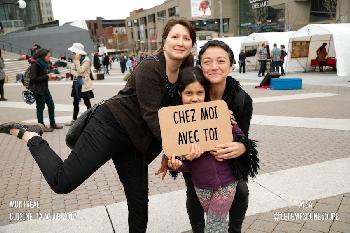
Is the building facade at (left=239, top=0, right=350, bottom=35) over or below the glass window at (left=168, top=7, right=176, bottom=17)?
below

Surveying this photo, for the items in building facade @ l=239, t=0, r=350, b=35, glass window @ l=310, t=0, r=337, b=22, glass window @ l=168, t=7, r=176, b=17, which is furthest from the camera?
glass window @ l=168, t=7, r=176, b=17

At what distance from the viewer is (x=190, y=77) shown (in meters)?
2.21

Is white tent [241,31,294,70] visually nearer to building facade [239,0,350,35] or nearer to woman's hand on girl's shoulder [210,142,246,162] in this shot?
building facade [239,0,350,35]

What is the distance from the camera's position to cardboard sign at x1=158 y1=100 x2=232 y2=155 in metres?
2.17

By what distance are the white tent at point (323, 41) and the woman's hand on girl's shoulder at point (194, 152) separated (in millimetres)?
15805

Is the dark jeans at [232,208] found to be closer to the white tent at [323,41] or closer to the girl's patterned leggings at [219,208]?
the girl's patterned leggings at [219,208]

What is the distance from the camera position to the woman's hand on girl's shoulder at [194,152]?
85.4 inches

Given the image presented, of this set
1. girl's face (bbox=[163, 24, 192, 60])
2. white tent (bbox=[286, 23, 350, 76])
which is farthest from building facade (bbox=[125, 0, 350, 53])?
girl's face (bbox=[163, 24, 192, 60])

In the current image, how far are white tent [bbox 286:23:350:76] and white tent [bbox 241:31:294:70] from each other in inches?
68.1

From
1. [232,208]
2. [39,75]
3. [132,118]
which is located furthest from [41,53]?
[232,208]

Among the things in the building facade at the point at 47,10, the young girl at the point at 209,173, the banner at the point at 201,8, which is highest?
the building facade at the point at 47,10

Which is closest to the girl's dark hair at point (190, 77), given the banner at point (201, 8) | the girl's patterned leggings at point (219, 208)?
the girl's patterned leggings at point (219, 208)

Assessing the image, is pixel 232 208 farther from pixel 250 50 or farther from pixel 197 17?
pixel 197 17

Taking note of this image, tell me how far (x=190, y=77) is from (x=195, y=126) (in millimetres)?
332
